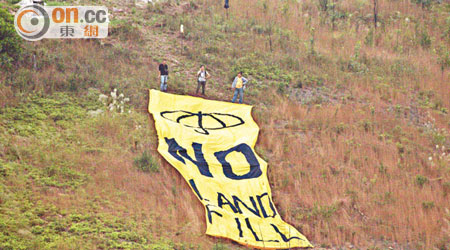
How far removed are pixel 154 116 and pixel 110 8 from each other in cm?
940

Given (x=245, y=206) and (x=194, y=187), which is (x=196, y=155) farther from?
(x=245, y=206)

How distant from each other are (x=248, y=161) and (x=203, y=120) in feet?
8.14

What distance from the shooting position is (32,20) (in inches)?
742

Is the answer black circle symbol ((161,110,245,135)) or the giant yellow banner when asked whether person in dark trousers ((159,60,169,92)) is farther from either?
black circle symbol ((161,110,245,135))

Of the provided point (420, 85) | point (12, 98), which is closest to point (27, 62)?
point (12, 98)

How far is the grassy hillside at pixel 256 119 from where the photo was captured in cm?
1116

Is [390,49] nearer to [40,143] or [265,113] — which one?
[265,113]

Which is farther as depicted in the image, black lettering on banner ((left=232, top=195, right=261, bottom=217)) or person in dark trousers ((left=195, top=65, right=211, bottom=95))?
person in dark trousers ((left=195, top=65, right=211, bottom=95))

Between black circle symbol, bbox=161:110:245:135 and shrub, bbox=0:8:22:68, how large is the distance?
18.2 ft

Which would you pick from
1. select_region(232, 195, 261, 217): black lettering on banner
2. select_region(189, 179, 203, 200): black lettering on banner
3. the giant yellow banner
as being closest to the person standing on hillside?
the giant yellow banner

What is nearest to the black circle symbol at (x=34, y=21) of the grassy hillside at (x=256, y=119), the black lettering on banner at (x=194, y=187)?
the grassy hillside at (x=256, y=119)

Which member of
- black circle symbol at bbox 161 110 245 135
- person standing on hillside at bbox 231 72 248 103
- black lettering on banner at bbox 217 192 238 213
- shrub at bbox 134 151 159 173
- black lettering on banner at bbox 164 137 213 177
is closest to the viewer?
black lettering on banner at bbox 217 192 238 213

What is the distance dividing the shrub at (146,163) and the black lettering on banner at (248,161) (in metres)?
2.00

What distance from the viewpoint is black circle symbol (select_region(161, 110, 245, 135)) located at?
51.3 ft
